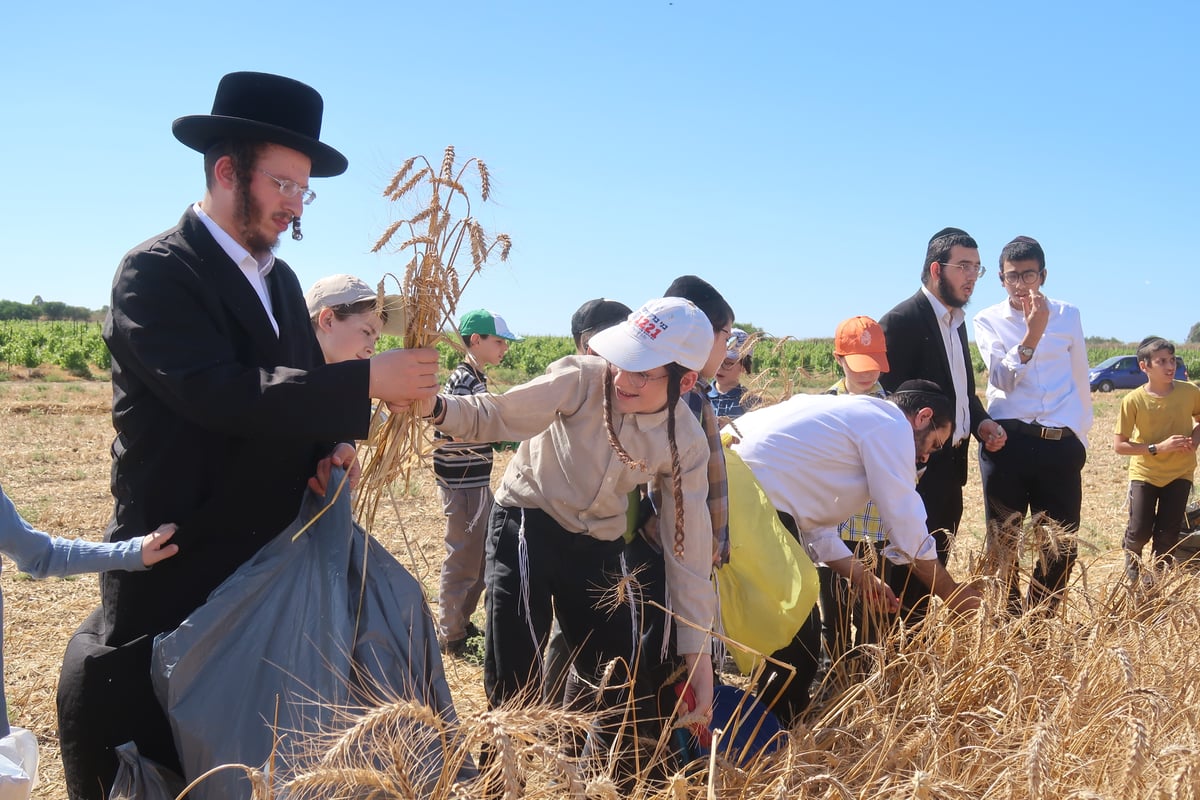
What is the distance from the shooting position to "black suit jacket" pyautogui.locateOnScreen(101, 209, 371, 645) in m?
1.78

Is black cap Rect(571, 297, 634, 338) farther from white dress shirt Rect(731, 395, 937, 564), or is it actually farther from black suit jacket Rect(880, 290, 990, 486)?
black suit jacket Rect(880, 290, 990, 486)

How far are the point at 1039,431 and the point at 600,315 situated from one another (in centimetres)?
246

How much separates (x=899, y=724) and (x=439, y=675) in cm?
140

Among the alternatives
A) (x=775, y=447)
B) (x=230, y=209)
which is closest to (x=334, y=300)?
(x=230, y=209)

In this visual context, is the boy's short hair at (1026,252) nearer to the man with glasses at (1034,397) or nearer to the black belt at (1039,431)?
the man with glasses at (1034,397)

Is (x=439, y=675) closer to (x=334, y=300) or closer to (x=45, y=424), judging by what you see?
(x=334, y=300)

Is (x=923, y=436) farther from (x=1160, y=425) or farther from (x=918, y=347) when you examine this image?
(x=1160, y=425)

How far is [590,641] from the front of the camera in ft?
8.69

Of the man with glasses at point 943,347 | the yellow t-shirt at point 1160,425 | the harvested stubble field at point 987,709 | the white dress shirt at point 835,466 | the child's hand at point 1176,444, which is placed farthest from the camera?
the yellow t-shirt at point 1160,425

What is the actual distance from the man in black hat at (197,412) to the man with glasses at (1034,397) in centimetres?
354

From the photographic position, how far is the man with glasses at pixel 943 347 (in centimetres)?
445

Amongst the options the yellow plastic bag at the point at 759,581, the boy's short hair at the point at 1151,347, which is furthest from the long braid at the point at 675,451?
the boy's short hair at the point at 1151,347

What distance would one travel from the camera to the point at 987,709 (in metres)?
2.37

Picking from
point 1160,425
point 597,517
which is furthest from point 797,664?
point 1160,425
